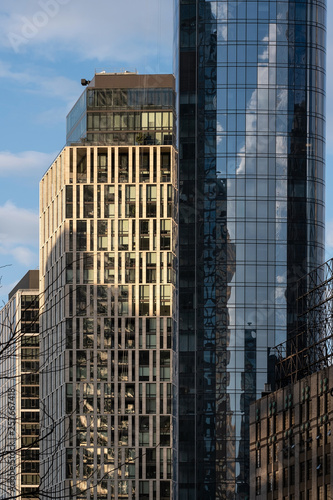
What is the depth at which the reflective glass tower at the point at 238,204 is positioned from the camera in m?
174

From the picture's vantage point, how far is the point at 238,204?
18188cm

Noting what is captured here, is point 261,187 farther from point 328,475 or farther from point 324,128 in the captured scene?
point 328,475

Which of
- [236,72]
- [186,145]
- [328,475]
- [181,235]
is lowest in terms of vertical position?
[328,475]

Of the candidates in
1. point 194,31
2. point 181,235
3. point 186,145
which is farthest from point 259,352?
point 194,31

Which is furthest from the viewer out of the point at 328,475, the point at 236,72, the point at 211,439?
the point at 236,72

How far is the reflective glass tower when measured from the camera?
6865 inches

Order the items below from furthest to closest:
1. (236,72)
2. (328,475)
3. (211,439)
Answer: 1. (236,72)
2. (211,439)
3. (328,475)

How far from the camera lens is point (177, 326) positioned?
178 metres

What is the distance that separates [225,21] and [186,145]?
1986 cm

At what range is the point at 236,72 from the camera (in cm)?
18462

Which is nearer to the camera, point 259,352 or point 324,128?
point 259,352

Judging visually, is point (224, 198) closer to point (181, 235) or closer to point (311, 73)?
point (181, 235)

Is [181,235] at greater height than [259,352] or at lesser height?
greater

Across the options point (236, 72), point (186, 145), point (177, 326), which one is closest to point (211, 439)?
point (177, 326)
